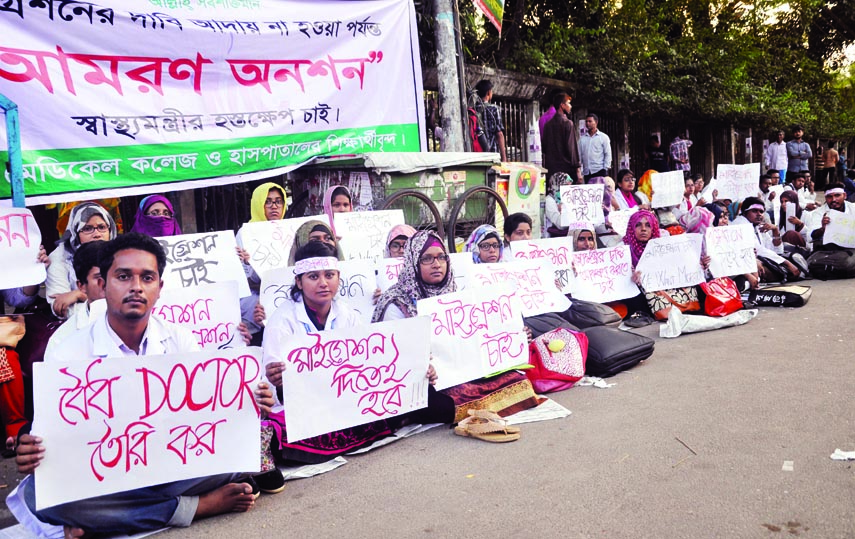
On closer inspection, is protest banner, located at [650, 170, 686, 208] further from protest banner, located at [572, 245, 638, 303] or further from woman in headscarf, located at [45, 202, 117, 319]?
woman in headscarf, located at [45, 202, 117, 319]

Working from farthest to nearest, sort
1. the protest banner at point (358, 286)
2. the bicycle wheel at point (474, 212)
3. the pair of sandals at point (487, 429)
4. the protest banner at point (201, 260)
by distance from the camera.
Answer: the bicycle wheel at point (474, 212) < the protest banner at point (358, 286) < the protest banner at point (201, 260) < the pair of sandals at point (487, 429)

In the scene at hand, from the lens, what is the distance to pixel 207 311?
4266 mm

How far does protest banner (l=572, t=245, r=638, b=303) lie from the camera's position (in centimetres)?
650

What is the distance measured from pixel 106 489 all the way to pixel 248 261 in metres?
2.62

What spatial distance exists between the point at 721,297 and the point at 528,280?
2347mm

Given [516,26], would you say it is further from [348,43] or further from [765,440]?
[765,440]

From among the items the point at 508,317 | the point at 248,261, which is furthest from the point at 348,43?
the point at 508,317

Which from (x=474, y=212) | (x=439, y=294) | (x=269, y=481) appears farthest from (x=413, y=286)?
(x=474, y=212)

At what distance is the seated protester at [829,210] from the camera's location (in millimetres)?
8742

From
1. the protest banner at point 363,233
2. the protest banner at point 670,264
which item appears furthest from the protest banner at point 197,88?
the protest banner at point 670,264

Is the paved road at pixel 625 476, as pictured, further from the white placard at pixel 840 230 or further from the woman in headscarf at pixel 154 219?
the white placard at pixel 840 230

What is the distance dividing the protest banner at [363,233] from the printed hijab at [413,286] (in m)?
1.40

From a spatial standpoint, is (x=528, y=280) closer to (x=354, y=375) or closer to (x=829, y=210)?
(x=354, y=375)

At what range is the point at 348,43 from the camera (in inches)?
283
